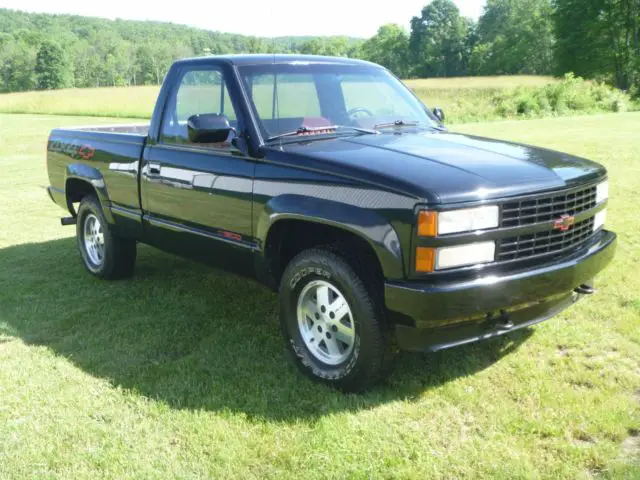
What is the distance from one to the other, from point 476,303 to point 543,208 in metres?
0.68

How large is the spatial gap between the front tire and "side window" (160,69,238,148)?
1.18m

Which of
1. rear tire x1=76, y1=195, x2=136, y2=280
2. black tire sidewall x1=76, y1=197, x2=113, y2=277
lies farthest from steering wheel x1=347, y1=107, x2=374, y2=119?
black tire sidewall x1=76, y1=197, x2=113, y2=277

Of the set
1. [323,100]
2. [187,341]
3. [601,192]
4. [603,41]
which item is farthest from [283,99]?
[603,41]

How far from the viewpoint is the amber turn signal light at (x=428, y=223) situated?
3.14 m

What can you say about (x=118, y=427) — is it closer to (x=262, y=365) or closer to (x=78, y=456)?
(x=78, y=456)

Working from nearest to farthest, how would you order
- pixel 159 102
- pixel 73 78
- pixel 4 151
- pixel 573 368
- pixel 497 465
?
pixel 497 465, pixel 573 368, pixel 159 102, pixel 4 151, pixel 73 78

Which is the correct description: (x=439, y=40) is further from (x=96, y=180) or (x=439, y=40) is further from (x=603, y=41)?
(x=96, y=180)

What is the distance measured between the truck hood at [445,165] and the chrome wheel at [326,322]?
2.29 feet

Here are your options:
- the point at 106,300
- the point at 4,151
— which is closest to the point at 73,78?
the point at 4,151

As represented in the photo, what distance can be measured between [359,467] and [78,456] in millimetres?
1353

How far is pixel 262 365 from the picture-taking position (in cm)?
414

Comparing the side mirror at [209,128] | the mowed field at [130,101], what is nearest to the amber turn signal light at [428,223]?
the side mirror at [209,128]

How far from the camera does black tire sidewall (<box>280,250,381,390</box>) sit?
346 cm

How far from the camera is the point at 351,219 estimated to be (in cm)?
340
